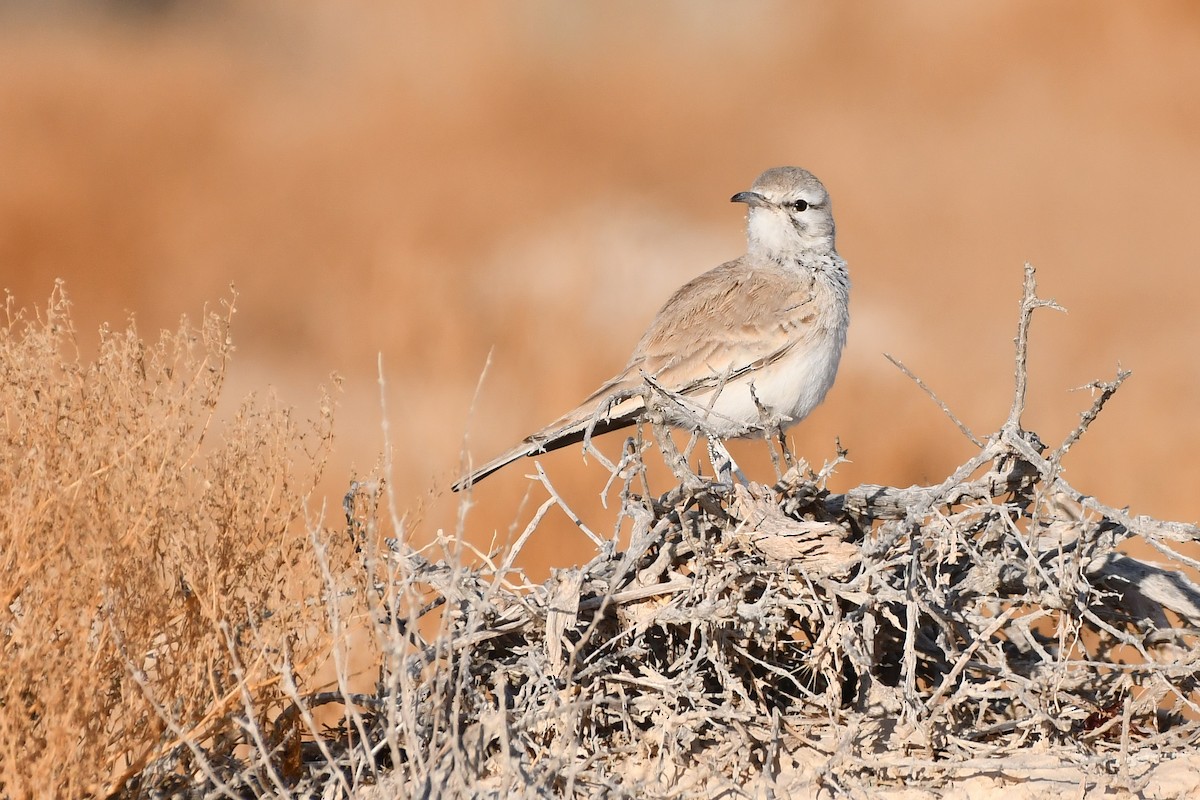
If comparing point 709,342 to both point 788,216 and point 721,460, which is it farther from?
point 788,216

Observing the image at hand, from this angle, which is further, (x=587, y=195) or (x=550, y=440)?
(x=587, y=195)

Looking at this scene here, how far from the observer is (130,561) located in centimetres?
362

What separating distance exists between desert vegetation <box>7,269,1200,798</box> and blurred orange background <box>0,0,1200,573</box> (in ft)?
13.6

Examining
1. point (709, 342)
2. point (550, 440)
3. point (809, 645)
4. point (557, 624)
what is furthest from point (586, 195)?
point (557, 624)

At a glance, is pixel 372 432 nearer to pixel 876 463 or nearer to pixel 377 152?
pixel 876 463

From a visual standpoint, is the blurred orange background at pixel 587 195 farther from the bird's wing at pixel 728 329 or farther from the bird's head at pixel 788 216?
the bird's head at pixel 788 216

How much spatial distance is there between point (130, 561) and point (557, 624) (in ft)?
4.07

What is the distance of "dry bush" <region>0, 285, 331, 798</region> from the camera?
341cm

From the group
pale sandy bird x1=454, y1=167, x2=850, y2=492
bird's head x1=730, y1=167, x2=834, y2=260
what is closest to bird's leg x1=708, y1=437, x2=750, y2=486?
pale sandy bird x1=454, y1=167, x2=850, y2=492

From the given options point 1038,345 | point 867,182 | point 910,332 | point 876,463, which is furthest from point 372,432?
point 867,182

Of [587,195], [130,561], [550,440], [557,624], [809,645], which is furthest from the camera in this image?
[587,195]

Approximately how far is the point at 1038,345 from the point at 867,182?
13.7 ft

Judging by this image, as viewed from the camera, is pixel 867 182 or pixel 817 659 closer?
pixel 817 659

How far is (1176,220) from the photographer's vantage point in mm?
15539
